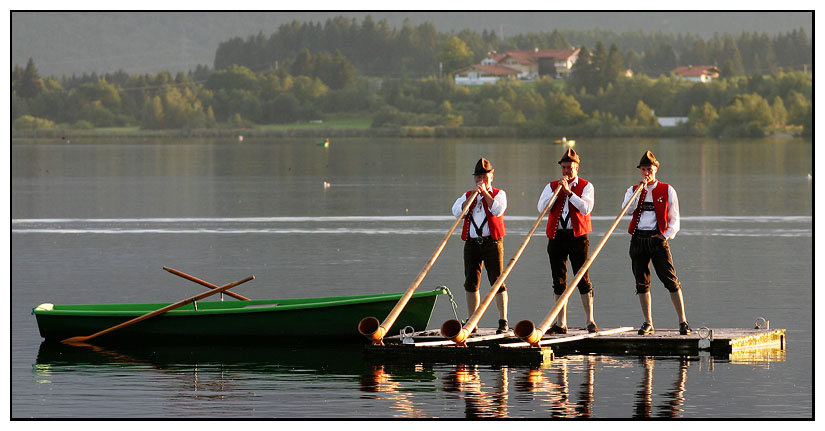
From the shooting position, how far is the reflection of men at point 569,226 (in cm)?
1697

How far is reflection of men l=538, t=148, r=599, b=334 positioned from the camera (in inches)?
668

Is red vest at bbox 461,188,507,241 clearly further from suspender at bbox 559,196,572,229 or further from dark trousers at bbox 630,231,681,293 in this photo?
dark trousers at bbox 630,231,681,293

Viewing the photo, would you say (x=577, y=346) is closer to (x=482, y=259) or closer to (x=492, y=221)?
(x=482, y=259)

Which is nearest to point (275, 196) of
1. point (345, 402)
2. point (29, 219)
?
point (29, 219)

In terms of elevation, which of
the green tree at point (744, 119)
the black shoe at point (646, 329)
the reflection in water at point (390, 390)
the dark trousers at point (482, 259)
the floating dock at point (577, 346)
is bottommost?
the reflection in water at point (390, 390)

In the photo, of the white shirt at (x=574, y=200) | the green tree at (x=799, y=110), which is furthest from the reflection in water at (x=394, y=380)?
the green tree at (x=799, y=110)

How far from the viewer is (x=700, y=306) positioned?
2170 centimetres

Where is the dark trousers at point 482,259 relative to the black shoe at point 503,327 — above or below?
above

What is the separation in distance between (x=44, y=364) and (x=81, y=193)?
42733 millimetres

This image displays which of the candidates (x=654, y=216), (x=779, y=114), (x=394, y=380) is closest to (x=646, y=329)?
(x=654, y=216)

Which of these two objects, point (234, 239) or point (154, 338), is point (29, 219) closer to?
point (234, 239)

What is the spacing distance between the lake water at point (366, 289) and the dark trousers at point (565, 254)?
1.00 metres

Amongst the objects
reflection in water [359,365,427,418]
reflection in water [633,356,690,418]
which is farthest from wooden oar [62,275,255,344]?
reflection in water [633,356,690,418]

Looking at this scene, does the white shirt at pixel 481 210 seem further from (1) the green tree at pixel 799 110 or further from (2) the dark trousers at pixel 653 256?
(1) the green tree at pixel 799 110
